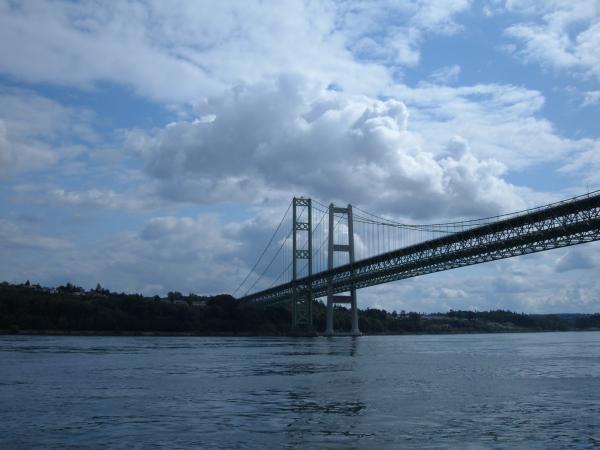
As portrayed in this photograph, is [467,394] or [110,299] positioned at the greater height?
[110,299]

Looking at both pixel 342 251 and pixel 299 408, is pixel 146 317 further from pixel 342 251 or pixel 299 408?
pixel 299 408

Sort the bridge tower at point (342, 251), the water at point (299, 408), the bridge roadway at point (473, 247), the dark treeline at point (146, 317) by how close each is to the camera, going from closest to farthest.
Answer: the water at point (299, 408)
the bridge roadway at point (473, 247)
the bridge tower at point (342, 251)
the dark treeline at point (146, 317)

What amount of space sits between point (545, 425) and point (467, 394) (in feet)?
18.5

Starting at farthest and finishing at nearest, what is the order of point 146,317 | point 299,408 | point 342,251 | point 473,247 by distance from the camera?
point 146,317 < point 342,251 < point 473,247 < point 299,408

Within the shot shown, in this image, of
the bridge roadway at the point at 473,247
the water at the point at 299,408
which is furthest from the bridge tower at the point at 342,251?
→ the water at the point at 299,408

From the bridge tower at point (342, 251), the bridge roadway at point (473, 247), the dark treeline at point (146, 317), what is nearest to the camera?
the bridge roadway at point (473, 247)

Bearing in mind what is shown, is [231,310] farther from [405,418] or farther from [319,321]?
[405,418]

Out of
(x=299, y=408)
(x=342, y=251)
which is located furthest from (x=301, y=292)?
(x=299, y=408)

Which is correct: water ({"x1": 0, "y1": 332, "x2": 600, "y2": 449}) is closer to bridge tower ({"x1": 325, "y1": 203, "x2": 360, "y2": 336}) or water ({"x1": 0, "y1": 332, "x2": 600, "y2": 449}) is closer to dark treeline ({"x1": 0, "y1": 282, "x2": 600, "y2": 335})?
bridge tower ({"x1": 325, "y1": 203, "x2": 360, "y2": 336})

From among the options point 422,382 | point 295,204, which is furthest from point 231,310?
point 422,382

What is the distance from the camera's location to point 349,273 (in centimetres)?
7806

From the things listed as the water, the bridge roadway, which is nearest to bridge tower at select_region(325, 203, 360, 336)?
the bridge roadway

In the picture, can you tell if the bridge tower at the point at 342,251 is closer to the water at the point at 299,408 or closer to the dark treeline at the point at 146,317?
the dark treeline at the point at 146,317

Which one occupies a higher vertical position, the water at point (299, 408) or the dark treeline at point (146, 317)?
the dark treeline at point (146, 317)
